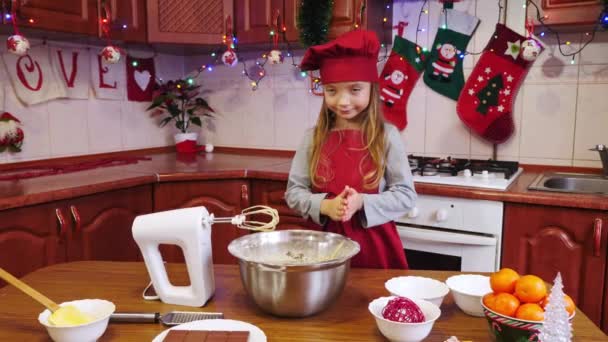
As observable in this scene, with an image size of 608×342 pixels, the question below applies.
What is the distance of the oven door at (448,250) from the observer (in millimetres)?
1774

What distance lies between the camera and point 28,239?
1687 mm

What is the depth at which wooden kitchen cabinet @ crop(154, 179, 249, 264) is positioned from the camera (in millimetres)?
2146

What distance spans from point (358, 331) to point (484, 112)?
1.63 metres

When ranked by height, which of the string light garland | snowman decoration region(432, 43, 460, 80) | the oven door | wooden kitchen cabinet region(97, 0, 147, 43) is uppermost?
wooden kitchen cabinet region(97, 0, 147, 43)

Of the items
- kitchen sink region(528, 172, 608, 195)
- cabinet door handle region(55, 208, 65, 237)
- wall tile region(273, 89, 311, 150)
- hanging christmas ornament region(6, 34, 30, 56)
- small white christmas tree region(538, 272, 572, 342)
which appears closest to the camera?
small white christmas tree region(538, 272, 572, 342)

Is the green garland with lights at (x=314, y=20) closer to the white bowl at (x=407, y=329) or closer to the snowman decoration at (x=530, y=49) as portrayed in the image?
the snowman decoration at (x=530, y=49)

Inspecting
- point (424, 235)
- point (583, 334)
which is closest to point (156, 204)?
point (424, 235)

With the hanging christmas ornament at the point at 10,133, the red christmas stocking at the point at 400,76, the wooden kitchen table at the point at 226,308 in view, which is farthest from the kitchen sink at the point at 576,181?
the hanging christmas ornament at the point at 10,133

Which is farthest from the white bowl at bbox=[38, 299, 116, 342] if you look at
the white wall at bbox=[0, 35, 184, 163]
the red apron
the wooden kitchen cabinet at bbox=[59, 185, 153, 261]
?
the white wall at bbox=[0, 35, 184, 163]

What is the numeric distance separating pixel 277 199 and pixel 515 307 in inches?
58.1

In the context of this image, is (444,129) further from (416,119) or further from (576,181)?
(576,181)

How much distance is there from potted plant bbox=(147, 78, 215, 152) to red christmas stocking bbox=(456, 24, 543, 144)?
137 cm

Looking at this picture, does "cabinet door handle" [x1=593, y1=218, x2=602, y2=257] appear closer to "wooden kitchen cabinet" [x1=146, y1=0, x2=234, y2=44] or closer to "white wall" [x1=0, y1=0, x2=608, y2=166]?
"white wall" [x1=0, y1=0, x2=608, y2=166]

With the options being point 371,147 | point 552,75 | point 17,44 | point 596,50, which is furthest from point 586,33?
point 17,44
